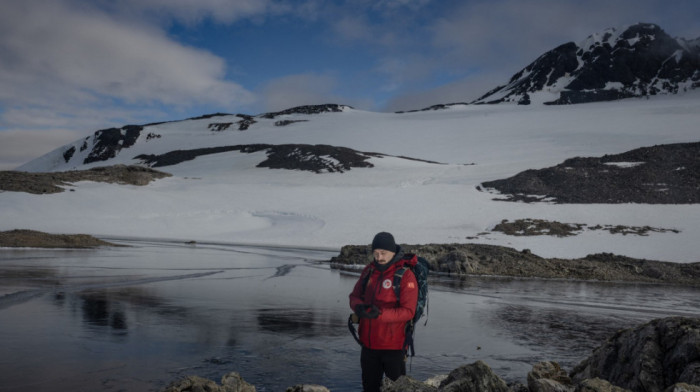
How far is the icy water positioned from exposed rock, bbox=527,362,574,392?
58.9 inches

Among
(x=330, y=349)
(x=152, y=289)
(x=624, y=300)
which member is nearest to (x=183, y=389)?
(x=330, y=349)

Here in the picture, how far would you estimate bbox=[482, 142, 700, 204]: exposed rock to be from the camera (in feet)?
129

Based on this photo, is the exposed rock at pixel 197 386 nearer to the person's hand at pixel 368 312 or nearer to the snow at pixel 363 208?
the person's hand at pixel 368 312

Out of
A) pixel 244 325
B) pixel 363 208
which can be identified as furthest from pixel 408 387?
pixel 363 208

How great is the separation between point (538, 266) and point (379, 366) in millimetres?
19599

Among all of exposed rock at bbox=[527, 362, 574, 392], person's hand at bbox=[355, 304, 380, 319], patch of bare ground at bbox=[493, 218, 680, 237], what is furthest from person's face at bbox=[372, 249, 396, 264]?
patch of bare ground at bbox=[493, 218, 680, 237]

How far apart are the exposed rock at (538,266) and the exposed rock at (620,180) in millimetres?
16227

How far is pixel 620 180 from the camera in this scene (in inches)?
1716

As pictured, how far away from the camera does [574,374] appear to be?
225 inches

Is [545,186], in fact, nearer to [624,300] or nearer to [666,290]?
[666,290]

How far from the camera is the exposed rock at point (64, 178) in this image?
1634 inches

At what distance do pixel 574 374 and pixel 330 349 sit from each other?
11.5 ft

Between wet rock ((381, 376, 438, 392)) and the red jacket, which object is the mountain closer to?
the red jacket

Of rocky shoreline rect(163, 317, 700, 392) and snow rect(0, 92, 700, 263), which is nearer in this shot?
rocky shoreline rect(163, 317, 700, 392)
